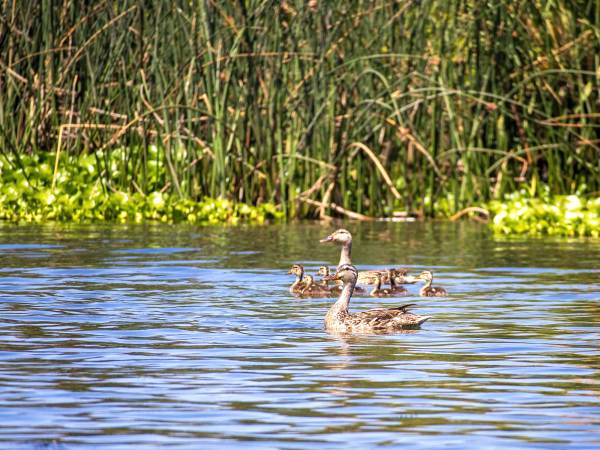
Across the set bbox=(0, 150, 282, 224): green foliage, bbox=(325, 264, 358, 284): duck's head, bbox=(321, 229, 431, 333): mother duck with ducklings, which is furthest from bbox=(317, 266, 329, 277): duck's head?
bbox=(0, 150, 282, 224): green foliage

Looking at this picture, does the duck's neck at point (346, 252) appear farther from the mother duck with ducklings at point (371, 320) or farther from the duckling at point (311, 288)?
the mother duck with ducklings at point (371, 320)

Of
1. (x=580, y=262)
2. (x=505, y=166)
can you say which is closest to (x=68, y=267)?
(x=580, y=262)

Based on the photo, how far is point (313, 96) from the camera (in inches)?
963

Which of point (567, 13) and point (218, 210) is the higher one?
point (567, 13)

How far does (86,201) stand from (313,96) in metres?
3.82

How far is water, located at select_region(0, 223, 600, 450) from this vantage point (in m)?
8.06

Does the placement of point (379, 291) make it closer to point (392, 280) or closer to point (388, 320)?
point (392, 280)

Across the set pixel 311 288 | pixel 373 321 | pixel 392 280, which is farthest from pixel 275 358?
pixel 392 280

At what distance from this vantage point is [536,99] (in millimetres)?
25797

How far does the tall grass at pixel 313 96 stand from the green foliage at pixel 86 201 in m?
0.28

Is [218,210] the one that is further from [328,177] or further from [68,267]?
[68,267]

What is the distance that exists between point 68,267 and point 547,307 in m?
5.88

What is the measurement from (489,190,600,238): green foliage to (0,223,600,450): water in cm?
278

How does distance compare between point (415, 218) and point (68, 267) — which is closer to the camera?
point (68, 267)
